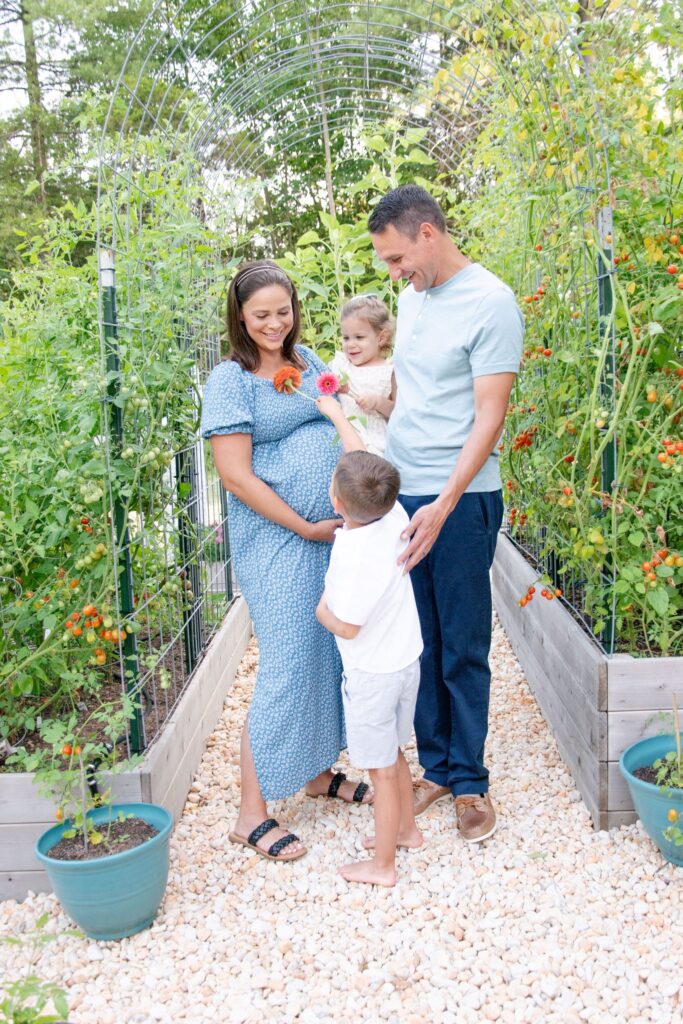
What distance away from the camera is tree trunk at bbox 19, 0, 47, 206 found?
11633 millimetres

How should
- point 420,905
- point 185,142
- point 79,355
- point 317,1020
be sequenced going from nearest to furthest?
point 317,1020
point 420,905
point 79,355
point 185,142

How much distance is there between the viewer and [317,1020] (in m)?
1.80

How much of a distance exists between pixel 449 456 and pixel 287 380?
1.56 feet

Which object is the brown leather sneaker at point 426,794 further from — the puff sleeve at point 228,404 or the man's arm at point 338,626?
the puff sleeve at point 228,404

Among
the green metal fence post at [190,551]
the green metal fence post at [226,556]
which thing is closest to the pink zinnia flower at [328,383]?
the green metal fence post at [190,551]

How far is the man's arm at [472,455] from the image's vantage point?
2.19 meters

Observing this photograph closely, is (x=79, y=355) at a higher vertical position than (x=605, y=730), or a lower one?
higher

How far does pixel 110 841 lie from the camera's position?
2.06 meters

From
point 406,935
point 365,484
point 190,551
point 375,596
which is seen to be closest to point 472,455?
point 365,484

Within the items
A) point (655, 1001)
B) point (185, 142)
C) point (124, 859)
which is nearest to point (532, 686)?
point (655, 1001)

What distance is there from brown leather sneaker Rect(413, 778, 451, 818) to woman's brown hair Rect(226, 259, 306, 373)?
4.26 ft

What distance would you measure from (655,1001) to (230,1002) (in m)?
0.86

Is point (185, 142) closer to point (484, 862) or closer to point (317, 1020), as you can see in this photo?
point (484, 862)

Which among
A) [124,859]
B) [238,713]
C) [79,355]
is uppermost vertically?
[79,355]
